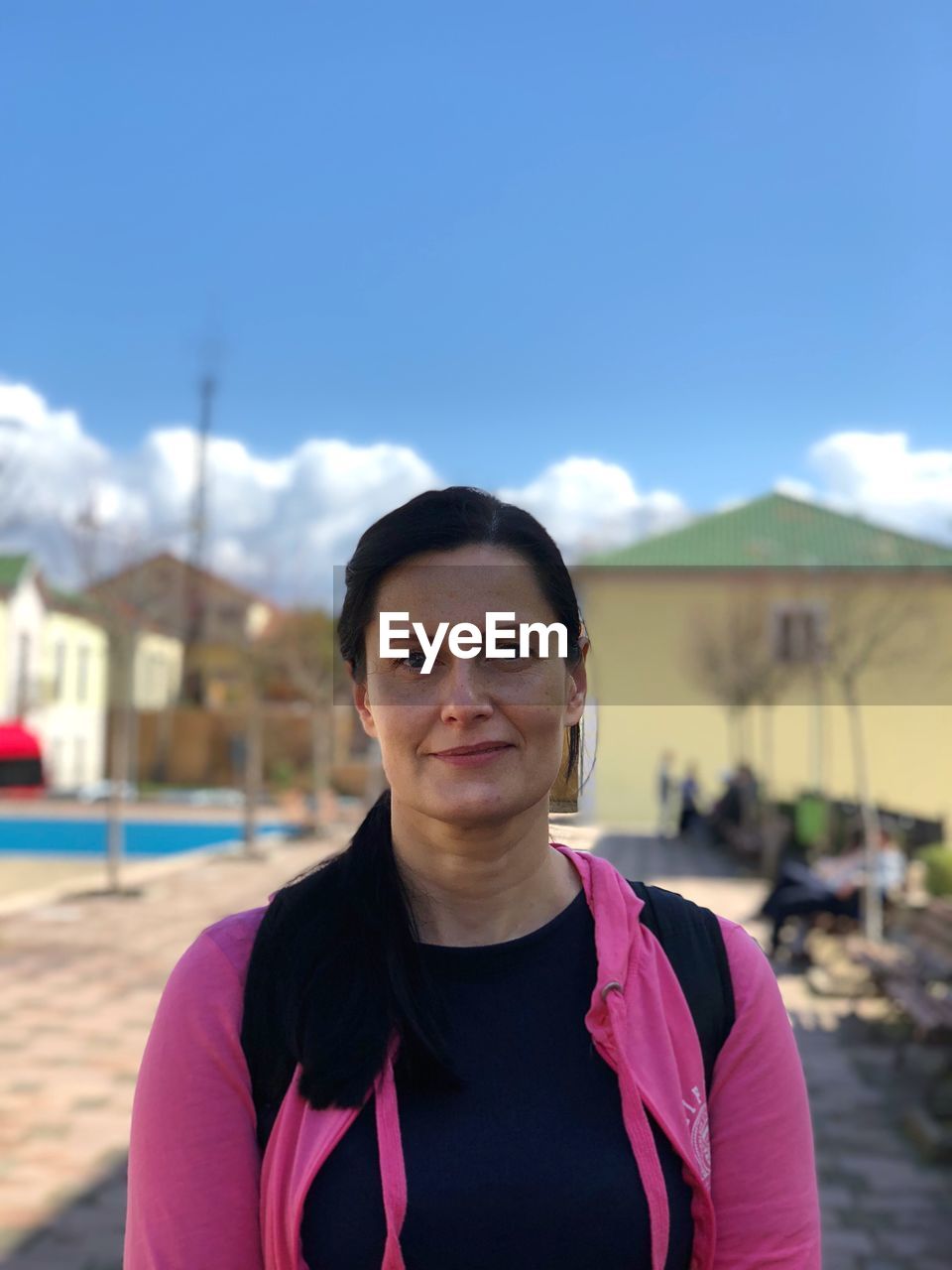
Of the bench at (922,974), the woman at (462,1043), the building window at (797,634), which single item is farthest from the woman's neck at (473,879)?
the building window at (797,634)

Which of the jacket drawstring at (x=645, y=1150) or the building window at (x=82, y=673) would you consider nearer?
the jacket drawstring at (x=645, y=1150)

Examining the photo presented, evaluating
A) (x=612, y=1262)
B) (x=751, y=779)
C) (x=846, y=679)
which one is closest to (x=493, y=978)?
(x=612, y=1262)

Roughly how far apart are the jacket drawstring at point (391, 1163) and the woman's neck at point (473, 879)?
0.49 feet

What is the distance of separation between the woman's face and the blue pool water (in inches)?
804

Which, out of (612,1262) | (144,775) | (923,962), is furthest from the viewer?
(144,775)

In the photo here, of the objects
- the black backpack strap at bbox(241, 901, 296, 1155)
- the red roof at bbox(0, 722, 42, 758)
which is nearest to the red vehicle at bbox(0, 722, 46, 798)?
the red roof at bbox(0, 722, 42, 758)

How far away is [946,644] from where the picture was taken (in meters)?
21.0

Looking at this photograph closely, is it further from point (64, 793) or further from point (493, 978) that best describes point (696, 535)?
point (493, 978)

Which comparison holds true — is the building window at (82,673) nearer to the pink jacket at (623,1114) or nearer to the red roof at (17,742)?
the red roof at (17,742)

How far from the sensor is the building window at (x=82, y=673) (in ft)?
118

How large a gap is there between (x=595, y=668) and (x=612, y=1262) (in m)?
0.62

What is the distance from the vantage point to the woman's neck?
1.30 m

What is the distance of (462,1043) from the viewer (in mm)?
1241

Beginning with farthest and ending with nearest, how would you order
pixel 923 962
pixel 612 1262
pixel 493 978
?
pixel 923 962, pixel 493 978, pixel 612 1262
